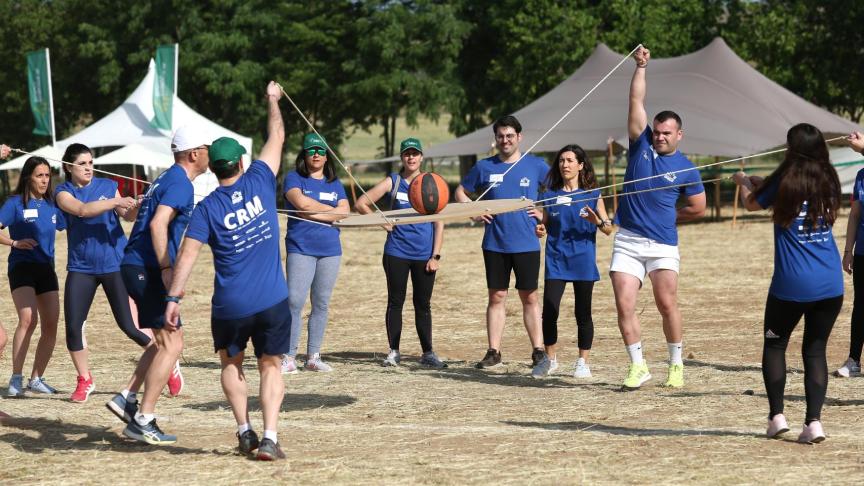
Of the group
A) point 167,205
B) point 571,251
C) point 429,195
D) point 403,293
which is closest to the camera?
point 167,205

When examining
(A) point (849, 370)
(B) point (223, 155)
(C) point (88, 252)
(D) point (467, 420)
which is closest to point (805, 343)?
(D) point (467, 420)

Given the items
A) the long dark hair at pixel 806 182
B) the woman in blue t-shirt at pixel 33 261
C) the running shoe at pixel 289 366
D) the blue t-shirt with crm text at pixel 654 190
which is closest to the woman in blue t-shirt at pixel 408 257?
the running shoe at pixel 289 366

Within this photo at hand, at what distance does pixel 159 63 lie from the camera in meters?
31.0

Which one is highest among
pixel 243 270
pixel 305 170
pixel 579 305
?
pixel 305 170

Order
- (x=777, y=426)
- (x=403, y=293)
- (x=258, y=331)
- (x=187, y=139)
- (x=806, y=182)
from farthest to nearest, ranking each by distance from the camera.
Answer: (x=403, y=293)
(x=187, y=139)
(x=777, y=426)
(x=806, y=182)
(x=258, y=331)

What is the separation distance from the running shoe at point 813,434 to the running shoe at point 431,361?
3752 mm

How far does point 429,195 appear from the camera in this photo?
7.70 m

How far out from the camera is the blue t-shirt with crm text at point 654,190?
7801 mm

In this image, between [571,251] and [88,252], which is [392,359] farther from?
[88,252]

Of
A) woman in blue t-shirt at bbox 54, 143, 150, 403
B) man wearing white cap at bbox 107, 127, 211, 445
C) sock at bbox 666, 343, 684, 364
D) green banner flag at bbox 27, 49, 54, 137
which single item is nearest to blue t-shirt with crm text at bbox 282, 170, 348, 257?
woman in blue t-shirt at bbox 54, 143, 150, 403

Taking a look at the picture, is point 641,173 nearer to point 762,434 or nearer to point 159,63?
point 762,434

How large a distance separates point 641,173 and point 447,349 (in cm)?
339

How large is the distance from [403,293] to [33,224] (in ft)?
9.73

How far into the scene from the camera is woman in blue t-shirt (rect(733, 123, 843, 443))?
6.17 meters
